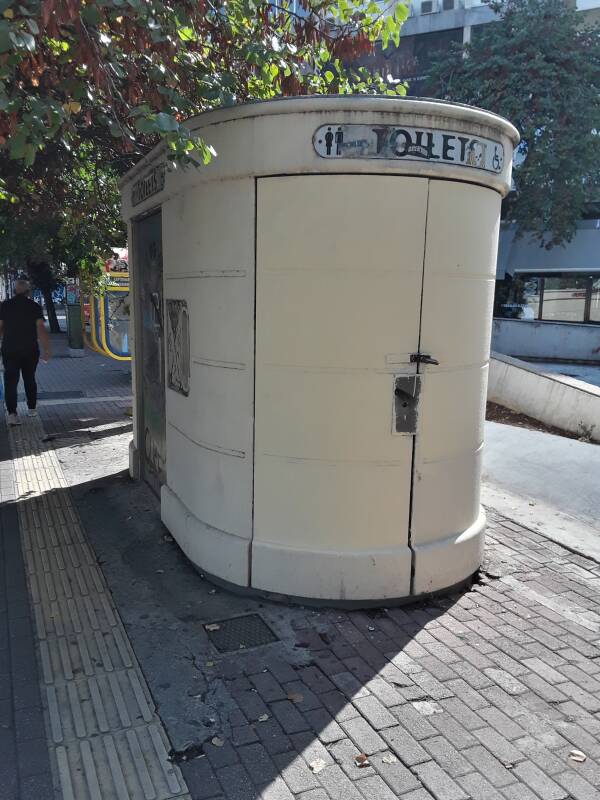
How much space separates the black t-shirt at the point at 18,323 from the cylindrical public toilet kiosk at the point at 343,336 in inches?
209

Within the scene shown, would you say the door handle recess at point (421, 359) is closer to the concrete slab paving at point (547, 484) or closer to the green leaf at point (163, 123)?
the green leaf at point (163, 123)

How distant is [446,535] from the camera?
4391mm

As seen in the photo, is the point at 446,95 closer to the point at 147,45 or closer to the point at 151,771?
the point at 147,45

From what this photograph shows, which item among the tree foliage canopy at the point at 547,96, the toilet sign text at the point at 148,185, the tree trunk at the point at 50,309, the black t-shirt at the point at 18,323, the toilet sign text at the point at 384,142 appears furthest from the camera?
the tree trunk at the point at 50,309

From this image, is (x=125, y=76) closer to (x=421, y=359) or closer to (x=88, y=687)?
(x=421, y=359)

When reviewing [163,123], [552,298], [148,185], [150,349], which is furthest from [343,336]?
[552,298]

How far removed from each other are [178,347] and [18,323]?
5.00 meters

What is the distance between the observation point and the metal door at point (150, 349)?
18.5 ft

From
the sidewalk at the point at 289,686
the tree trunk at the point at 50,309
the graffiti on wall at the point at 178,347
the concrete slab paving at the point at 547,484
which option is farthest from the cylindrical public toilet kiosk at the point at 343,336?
the tree trunk at the point at 50,309

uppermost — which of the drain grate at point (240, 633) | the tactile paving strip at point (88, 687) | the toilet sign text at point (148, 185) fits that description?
the toilet sign text at point (148, 185)

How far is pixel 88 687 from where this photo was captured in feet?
11.1

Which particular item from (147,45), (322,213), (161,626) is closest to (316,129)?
(322,213)

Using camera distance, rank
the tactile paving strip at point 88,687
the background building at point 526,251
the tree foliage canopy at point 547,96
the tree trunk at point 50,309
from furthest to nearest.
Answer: the tree trunk at point 50,309 → the tree foliage canopy at point 547,96 → the background building at point 526,251 → the tactile paving strip at point 88,687

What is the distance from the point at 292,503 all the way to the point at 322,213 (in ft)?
5.70
